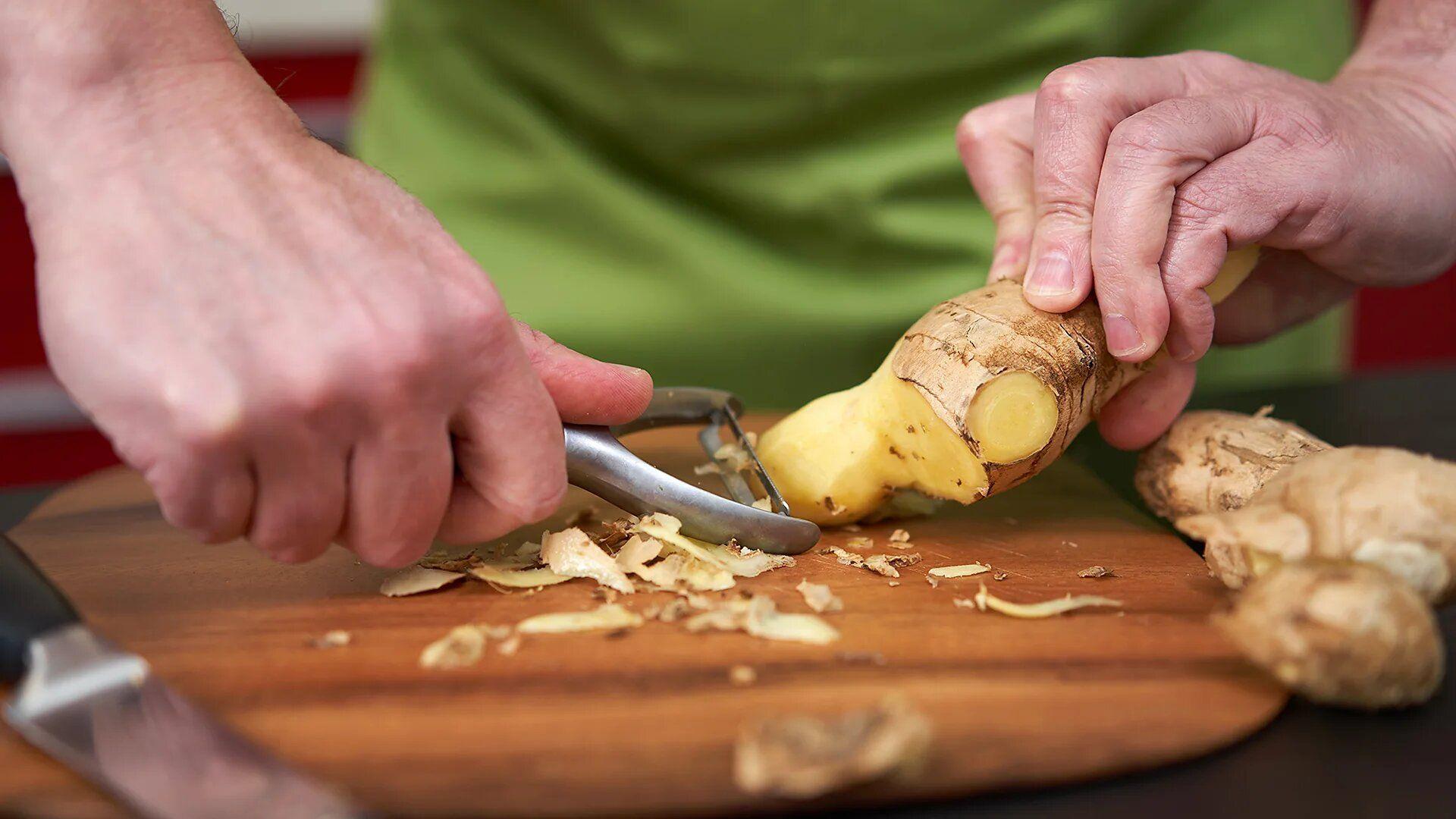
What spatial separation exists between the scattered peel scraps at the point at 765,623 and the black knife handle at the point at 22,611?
0.44 m

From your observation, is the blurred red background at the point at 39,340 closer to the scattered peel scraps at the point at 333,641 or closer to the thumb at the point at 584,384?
the thumb at the point at 584,384

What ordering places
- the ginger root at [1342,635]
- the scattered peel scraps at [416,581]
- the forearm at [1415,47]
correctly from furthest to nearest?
the forearm at [1415,47], the scattered peel scraps at [416,581], the ginger root at [1342,635]

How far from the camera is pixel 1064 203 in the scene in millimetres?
1059

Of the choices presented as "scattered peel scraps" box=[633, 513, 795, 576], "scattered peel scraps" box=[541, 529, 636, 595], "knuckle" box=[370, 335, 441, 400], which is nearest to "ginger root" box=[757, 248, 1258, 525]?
"scattered peel scraps" box=[633, 513, 795, 576]

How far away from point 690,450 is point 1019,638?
0.59 m

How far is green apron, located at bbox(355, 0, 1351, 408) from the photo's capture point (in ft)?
4.87

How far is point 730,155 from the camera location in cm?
155

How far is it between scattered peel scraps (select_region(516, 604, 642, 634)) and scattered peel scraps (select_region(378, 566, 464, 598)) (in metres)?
0.11

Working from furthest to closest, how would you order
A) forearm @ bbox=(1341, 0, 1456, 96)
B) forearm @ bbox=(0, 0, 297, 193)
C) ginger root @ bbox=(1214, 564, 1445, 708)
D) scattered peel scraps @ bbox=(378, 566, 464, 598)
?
forearm @ bbox=(1341, 0, 1456, 96)
scattered peel scraps @ bbox=(378, 566, 464, 598)
forearm @ bbox=(0, 0, 297, 193)
ginger root @ bbox=(1214, 564, 1445, 708)

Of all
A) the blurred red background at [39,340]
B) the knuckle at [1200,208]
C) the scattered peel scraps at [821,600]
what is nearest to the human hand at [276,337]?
the scattered peel scraps at [821,600]

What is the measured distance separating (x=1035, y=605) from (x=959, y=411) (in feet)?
0.62

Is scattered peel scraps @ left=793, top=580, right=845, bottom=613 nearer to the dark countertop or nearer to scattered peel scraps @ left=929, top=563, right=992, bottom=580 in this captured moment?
scattered peel scraps @ left=929, top=563, right=992, bottom=580

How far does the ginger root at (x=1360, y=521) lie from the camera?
800mm

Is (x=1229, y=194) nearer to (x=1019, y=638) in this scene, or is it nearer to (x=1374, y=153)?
(x=1374, y=153)
